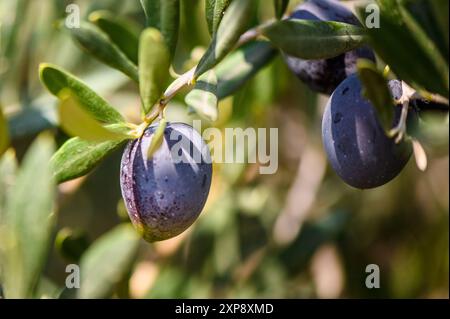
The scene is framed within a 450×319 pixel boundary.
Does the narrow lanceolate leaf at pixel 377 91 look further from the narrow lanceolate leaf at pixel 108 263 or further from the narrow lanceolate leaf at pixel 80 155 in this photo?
the narrow lanceolate leaf at pixel 108 263

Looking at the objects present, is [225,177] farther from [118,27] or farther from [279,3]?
[279,3]

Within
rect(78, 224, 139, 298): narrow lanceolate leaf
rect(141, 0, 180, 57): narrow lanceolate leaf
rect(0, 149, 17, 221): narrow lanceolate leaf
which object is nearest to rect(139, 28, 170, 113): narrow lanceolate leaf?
rect(141, 0, 180, 57): narrow lanceolate leaf

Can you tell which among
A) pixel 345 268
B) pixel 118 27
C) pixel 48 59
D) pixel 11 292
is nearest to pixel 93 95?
pixel 118 27

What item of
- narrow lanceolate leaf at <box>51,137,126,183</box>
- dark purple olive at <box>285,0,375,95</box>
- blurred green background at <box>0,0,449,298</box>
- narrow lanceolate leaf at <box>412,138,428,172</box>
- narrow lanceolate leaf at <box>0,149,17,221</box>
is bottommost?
blurred green background at <box>0,0,449,298</box>

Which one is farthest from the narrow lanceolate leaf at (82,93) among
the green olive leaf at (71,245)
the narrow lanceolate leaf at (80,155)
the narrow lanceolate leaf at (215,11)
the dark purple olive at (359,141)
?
the green olive leaf at (71,245)

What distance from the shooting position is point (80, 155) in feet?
3.22

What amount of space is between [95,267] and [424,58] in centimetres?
71

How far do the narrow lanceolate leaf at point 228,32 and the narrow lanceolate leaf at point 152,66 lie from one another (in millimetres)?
49

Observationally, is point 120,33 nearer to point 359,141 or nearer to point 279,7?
point 279,7

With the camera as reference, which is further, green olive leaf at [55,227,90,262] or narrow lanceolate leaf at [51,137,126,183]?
green olive leaf at [55,227,90,262]

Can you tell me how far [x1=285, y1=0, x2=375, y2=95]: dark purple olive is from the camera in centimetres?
110

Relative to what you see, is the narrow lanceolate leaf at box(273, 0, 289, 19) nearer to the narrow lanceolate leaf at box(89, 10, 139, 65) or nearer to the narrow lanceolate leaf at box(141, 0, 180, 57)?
the narrow lanceolate leaf at box(141, 0, 180, 57)

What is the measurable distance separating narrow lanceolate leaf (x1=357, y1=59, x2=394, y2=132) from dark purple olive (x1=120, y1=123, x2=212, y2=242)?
20 centimetres

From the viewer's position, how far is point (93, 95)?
3.33ft
